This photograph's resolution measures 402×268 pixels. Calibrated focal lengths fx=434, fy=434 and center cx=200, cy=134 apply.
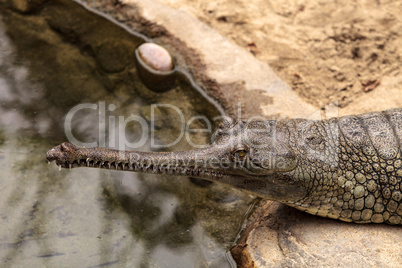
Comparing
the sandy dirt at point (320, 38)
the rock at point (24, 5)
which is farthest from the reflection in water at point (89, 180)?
the sandy dirt at point (320, 38)

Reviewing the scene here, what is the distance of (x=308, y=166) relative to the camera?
11.2 feet

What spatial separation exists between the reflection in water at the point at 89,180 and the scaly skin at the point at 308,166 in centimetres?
62

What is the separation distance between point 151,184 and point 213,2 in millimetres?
2895

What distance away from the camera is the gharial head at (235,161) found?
10.8ft

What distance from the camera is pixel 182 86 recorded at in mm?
5047

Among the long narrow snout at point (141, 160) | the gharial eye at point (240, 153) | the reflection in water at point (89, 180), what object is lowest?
the reflection in water at point (89, 180)

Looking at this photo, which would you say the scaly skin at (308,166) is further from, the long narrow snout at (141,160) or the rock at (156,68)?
the rock at (156,68)

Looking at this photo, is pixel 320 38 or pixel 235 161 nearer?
pixel 235 161

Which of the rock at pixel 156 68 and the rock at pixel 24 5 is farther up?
the rock at pixel 24 5

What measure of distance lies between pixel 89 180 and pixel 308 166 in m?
2.01

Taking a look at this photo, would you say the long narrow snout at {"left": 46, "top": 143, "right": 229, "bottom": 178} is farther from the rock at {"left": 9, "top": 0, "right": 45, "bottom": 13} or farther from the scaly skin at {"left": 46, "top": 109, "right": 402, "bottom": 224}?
the rock at {"left": 9, "top": 0, "right": 45, "bottom": 13}

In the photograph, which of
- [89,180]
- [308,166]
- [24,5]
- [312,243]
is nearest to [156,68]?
[89,180]

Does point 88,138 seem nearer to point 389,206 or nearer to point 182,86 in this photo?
point 182,86

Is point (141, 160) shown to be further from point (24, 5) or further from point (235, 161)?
point (24, 5)
